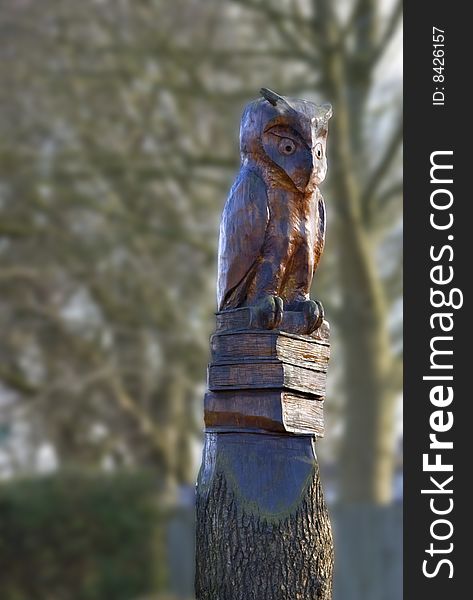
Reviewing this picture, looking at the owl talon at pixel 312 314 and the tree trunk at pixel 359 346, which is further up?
the tree trunk at pixel 359 346

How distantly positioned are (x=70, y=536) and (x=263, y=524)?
7.27m

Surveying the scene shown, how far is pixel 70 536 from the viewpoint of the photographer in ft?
35.7

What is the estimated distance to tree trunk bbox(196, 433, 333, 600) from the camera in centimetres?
389

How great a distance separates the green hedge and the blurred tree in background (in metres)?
1.59

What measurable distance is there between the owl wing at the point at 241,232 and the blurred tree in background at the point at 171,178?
826 cm

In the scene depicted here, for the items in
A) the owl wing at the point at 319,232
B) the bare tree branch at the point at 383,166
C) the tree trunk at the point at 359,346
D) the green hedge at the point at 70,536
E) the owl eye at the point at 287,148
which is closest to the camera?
the owl eye at the point at 287,148

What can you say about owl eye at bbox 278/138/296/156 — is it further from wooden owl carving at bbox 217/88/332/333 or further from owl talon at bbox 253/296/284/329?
owl talon at bbox 253/296/284/329

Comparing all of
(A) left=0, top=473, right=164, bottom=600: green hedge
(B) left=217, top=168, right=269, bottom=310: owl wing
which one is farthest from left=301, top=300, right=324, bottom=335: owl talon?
(A) left=0, top=473, right=164, bottom=600: green hedge

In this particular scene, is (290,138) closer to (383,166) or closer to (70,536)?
(70,536)

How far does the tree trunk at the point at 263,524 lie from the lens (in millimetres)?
3891

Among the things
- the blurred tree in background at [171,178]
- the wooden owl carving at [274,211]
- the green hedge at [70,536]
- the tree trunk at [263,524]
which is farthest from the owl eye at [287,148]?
the blurred tree in background at [171,178]

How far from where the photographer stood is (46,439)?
15820mm

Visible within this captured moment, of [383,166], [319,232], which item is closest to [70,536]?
[383,166]

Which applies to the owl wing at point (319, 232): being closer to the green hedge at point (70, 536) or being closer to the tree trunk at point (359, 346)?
the green hedge at point (70, 536)
